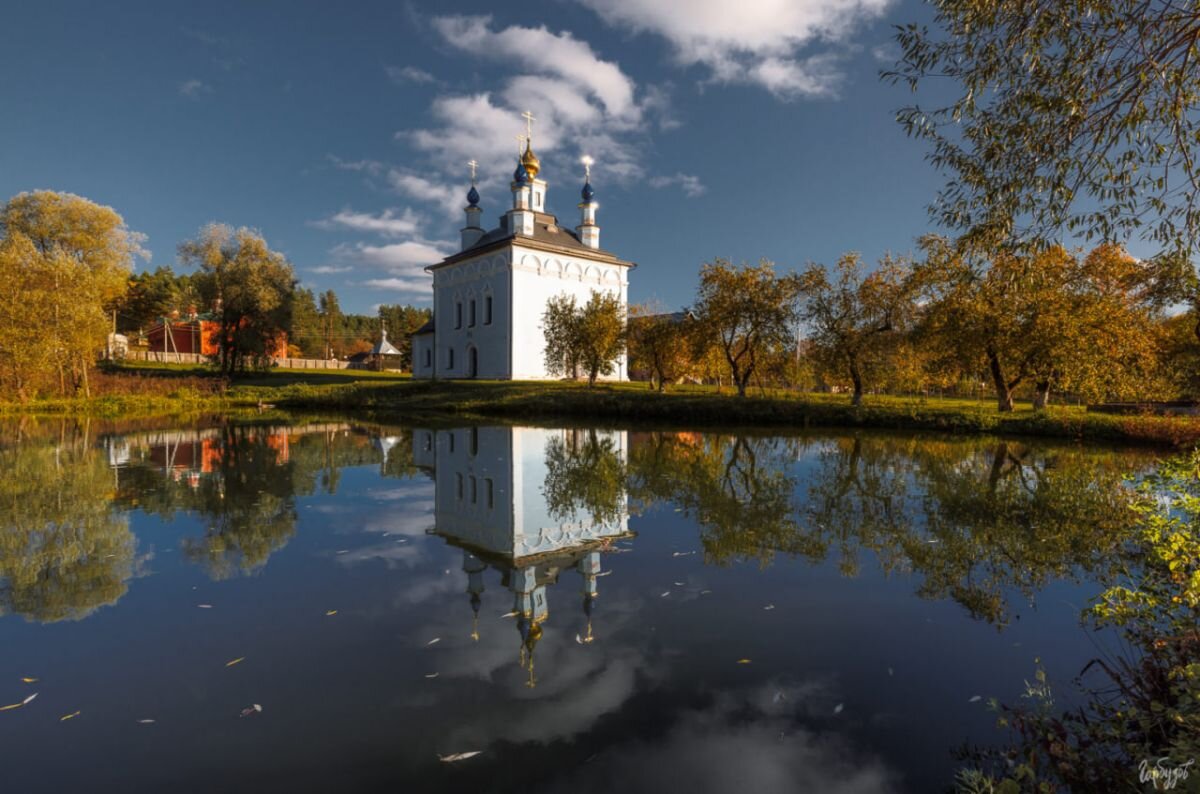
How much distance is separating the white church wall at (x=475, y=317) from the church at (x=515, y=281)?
0.07 meters

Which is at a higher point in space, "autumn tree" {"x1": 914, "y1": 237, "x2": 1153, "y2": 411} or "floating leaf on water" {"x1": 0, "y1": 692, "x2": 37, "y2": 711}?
"autumn tree" {"x1": 914, "y1": 237, "x2": 1153, "y2": 411}

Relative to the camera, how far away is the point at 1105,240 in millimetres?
5977

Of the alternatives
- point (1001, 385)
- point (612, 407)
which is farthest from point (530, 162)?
point (1001, 385)

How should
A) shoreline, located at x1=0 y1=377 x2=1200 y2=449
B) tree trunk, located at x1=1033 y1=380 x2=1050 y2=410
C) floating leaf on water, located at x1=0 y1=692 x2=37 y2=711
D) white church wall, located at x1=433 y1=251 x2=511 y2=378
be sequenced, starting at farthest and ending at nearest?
1. white church wall, located at x1=433 y1=251 x2=511 y2=378
2. tree trunk, located at x1=1033 y1=380 x2=1050 y2=410
3. shoreline, located at x1=0 y1=377 x2=1200 y2=449
4. floating leaf on water, located at x1=0 y1=692 x2=37 y2=711

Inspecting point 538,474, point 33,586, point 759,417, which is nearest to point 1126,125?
point 538,474

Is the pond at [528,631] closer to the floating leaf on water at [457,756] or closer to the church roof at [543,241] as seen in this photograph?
the floating leaf on water at [457,756]

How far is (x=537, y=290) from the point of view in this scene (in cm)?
4169

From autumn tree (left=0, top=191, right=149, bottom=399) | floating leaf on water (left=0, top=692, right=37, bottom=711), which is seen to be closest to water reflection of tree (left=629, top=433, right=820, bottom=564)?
floating leaf on water (left=0, top=692, right=37, bottom=711)

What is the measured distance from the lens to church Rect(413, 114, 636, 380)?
40.8 m

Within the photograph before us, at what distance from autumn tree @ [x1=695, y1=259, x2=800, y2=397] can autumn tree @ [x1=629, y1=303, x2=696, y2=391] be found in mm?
1614

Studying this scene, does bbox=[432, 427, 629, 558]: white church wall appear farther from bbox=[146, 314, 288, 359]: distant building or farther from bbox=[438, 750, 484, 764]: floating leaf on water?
bbox=[146, 314, 288, 359]: distant building

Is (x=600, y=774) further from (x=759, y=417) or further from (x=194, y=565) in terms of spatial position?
(x=759, y=417)

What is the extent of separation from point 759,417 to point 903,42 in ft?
60.7
